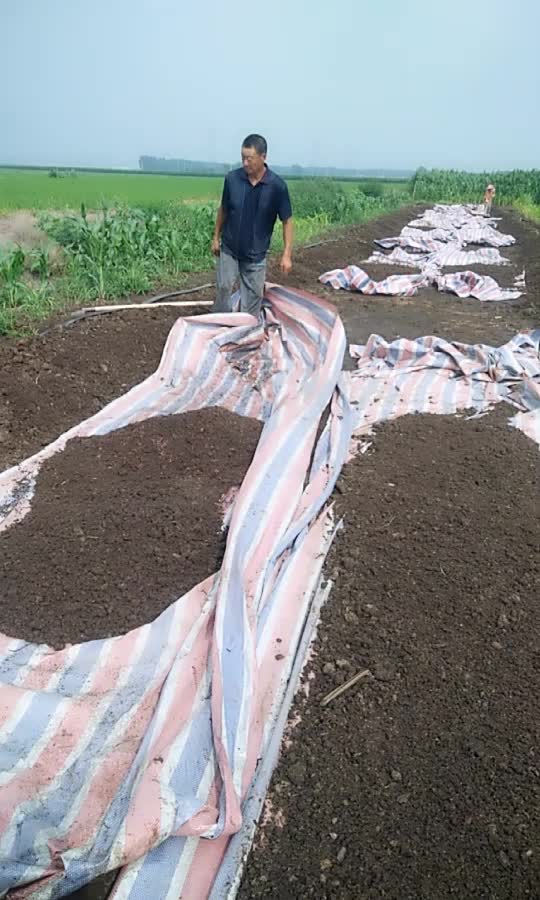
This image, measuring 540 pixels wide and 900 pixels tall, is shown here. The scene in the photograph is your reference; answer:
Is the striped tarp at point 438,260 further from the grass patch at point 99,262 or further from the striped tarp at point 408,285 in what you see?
the grass patch at point 99,262

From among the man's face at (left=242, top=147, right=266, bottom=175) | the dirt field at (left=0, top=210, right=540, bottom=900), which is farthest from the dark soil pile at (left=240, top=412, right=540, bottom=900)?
the man's face at (left=242, top=147, right=266, bottom=175)

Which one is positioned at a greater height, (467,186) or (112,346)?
(467,186)

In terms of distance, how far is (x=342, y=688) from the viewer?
6.98 feet

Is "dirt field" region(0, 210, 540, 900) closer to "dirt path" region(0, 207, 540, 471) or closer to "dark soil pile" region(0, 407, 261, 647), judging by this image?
"dirt path" region(0, 207, 540, 471)

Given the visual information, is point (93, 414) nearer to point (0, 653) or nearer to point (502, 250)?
point (0, 653)

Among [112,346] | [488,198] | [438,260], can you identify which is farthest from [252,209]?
[488,198]

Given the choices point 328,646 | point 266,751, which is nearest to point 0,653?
point 266,751

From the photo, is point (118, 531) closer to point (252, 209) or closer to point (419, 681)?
point (419, 681)

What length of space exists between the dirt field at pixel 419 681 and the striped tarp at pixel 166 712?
0.16 m

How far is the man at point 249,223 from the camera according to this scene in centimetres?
477

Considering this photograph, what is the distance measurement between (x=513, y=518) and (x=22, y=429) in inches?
112

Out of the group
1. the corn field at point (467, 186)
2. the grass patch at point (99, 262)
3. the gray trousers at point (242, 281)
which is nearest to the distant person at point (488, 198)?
the corn field at point (467, 186)

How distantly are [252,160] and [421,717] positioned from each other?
3.91 meters

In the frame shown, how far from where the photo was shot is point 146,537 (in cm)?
277
